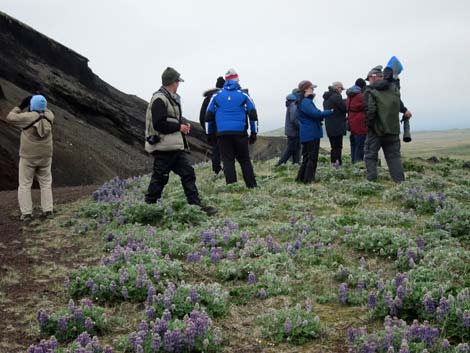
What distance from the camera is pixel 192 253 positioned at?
8.60 metres

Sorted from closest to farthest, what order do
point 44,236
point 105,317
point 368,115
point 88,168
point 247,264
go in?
point 105,317, point 247,264, point 44,236, point 368,115, point 88,168

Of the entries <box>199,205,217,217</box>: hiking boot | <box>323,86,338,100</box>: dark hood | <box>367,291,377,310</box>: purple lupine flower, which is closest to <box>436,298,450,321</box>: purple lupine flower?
<box>367,291,377,310</box>: purple lupine flower

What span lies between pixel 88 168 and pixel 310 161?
12442 mm

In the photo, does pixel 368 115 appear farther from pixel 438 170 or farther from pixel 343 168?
pixel 438 170

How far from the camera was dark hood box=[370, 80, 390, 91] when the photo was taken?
14094mm

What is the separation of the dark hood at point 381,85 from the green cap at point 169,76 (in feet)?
17.7

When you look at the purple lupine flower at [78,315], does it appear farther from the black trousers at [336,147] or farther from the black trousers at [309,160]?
the black trousers at [336,147]

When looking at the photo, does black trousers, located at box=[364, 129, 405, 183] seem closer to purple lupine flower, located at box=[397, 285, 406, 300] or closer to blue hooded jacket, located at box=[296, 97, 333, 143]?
blue hooded jacket, located at box=[296, 97, 333, 143]

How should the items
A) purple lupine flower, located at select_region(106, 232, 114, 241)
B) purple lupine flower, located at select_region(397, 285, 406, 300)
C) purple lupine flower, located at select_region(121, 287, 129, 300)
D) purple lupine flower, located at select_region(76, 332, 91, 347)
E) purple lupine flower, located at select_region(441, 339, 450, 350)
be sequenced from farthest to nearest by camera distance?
purple lupine flower, located at select_region(106, 232, 114, 241)
purple lupine flower, located at select_region(121, 287, 129, 300)
purple lupine flower, located at select_region(397, 285, 406, 300)
purple lupine flower, located at select_region(76, 332, 91, 347)
purple lupine flower, located at select_region(441, 339, 450, 350)

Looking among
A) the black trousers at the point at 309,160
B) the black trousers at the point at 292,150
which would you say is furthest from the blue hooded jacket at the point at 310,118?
the black trousers at the point at 292,150

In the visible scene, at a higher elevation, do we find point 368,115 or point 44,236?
point 368,115

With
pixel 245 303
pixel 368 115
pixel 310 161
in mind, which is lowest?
pixel 245 303

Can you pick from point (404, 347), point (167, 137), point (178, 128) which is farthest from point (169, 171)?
point (404, 347)

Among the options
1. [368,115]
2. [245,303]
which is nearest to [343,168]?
[368,115]
